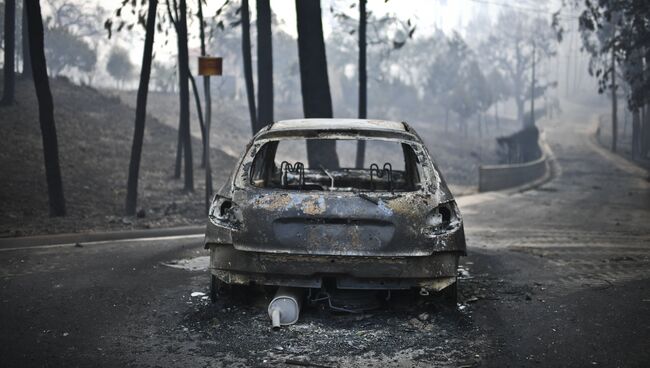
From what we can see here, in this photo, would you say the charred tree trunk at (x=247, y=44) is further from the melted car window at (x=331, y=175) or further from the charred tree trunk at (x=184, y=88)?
the melted car window at (x=331, y=175)

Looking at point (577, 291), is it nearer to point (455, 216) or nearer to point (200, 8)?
point (455, 216)

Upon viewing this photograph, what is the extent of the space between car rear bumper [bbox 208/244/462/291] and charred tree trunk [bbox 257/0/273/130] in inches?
506

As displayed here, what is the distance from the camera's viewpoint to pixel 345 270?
493cm

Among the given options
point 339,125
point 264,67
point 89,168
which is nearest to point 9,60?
point 89,168

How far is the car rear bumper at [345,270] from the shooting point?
4930 mm

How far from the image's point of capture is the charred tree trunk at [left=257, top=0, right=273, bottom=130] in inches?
706

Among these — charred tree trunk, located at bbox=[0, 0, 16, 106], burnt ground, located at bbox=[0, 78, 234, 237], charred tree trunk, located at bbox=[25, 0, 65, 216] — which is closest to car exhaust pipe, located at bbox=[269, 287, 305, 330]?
burnt ground, located at bbox=[0, 78, 234, 237]

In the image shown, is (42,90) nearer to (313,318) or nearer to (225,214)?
(225,214)

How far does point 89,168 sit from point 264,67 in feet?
22.2

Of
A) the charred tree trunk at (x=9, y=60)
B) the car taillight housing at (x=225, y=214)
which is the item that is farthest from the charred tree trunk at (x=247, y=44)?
the car taillight housing at (x=225, y=214)

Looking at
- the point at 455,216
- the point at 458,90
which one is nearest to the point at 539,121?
the point at 458,90

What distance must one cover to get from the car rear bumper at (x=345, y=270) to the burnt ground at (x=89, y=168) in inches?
292

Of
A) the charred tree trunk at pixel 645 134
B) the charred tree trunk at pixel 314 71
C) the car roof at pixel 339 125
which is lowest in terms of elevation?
the charred tree trunk at pixel 645 134

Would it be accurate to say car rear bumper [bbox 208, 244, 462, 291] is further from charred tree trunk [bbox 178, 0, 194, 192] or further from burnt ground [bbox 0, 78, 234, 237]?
charred tree trunk [bbox 178, 0, 194, 192]
